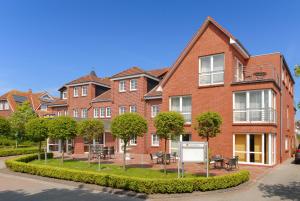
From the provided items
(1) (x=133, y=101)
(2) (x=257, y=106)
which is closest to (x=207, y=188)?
(2) (x=257, y=106)

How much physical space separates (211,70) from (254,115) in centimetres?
522

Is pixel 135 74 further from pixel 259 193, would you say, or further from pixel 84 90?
pixel 259 193

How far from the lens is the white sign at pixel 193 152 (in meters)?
14.0

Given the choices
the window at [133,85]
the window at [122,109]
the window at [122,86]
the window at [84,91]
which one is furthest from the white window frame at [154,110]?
the window at [84,91]

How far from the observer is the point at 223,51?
23594 mm

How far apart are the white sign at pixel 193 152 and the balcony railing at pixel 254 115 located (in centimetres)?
948

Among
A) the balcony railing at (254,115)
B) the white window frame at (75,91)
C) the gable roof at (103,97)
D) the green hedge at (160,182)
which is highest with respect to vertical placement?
the white window frame at (75,91)

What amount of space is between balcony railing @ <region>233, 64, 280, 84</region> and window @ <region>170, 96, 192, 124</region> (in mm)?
4575

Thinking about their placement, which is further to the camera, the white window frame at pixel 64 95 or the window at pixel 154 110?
the white window frame at pixel 64 95

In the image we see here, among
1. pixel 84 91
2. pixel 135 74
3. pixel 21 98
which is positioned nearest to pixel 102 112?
pixel 84 91

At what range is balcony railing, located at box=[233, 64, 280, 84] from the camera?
24.1 metres

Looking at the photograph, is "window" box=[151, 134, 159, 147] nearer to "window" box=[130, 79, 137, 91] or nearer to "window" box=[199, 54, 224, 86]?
"window" box=[130, 79, 137, 91]

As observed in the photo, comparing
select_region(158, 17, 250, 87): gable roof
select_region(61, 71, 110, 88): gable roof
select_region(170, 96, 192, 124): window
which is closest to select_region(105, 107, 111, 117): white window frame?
select_region(61, 71, 110, 88): gable roof

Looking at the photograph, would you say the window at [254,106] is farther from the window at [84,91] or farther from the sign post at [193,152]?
the window at [84,91]
